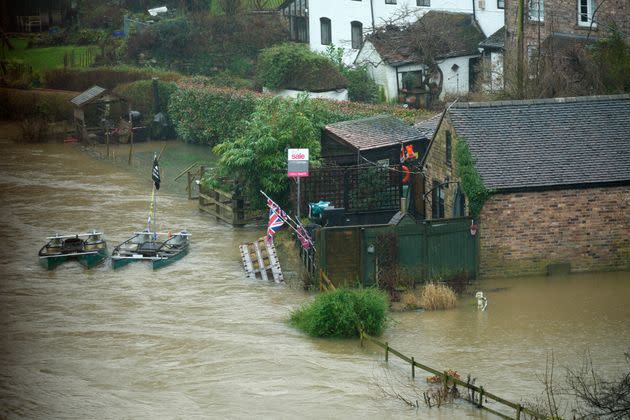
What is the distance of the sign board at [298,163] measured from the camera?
3028 centimetres

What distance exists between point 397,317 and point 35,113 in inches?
1362

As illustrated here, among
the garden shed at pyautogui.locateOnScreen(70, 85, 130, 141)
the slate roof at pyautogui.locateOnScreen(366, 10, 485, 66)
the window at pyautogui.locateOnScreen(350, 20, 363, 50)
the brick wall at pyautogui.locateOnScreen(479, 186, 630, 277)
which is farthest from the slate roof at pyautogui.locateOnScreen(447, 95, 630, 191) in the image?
the window at pyautogui.locateOnScreen(350, 20, 363, 50)

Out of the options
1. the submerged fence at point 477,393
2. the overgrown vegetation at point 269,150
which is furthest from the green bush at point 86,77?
the submerged fence at point 477,393

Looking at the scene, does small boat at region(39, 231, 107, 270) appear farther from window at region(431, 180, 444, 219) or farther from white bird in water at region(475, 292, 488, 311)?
white bird in water at region(475, 292, 488, 311)

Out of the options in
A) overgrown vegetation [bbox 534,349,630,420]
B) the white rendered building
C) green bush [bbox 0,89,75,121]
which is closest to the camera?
overgrown vegetation [bbox 534,349,630,420]

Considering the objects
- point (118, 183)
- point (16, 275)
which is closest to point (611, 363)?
point (16, 275)

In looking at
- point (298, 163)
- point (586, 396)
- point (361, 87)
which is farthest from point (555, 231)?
point (361, 87)

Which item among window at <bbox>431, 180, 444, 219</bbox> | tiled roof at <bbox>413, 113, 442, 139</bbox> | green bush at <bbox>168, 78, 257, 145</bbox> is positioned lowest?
window at <bbox>431, 180, 444, 219</bbox>

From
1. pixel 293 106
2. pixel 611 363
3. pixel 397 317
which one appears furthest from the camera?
pixel 293 106

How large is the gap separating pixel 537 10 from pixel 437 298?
21.4 meters

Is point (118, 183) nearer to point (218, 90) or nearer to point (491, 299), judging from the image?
point (218, 90)

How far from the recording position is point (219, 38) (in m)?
59.9

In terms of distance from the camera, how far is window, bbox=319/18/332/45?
58.4 meters

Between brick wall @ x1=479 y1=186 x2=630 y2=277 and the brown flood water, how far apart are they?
50cm
